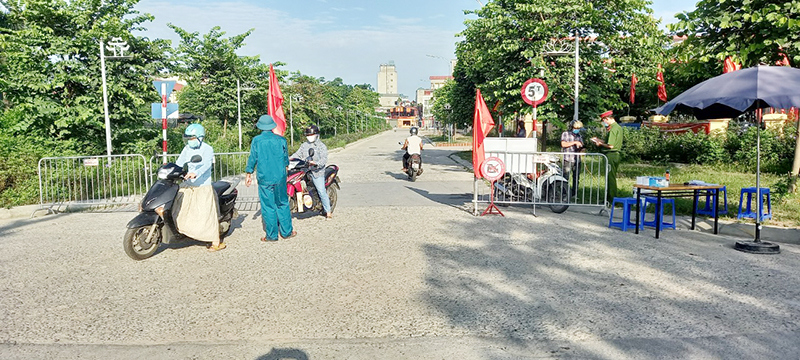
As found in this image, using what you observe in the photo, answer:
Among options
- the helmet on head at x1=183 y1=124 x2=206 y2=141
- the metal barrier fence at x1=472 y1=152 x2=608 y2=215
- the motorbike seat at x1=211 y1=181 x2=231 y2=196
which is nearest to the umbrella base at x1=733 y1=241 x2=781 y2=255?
the metal barrier fence at x1=472 y1=152 x2=608 y2=215

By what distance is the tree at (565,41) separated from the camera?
14828 millimetres

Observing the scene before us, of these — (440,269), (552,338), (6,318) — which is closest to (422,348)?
(552,338)

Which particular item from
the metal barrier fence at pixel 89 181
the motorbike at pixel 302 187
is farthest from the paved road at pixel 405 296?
the metal barrier fence at pixel 89 181

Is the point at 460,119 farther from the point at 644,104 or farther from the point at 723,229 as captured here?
the point at 723,229

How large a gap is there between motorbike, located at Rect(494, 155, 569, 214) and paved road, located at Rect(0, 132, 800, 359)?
1.33 metres

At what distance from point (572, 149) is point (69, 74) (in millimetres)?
11677

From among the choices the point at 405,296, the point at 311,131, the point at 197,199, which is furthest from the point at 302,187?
the point at 405,296

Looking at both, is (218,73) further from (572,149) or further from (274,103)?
(572,149)

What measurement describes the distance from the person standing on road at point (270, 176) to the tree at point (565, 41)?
29.6 feet

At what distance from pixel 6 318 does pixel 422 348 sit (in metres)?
3.56

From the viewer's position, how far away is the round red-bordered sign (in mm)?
9461

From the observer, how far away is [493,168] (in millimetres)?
9492

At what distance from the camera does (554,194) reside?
382 inches

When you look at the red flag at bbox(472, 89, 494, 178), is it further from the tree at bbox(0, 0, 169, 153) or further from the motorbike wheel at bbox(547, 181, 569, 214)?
the tree at bbox(0, 0, 169, 153)
